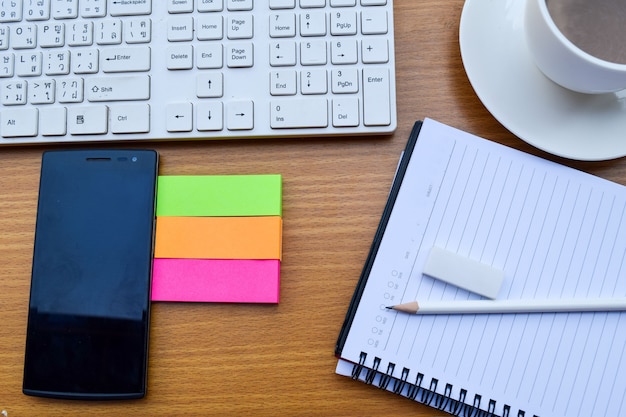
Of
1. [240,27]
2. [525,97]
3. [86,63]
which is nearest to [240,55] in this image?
[240,27]

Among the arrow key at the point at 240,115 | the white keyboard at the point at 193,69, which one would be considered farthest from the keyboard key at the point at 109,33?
the arrow key at the point at 240,115

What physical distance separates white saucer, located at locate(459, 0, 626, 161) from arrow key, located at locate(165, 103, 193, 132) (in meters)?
0.22

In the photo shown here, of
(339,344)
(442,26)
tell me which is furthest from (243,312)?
(442,26)

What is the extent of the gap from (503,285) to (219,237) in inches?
8.8

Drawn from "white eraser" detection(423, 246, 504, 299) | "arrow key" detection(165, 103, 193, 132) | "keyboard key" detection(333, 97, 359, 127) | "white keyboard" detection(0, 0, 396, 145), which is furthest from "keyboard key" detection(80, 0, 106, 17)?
"white eraser" detection(423, 246, 504, 299)

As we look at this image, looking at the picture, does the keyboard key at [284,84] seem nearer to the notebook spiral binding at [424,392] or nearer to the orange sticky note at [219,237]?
the orange sticky note at [219,237]

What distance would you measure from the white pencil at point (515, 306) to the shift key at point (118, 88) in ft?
0.88

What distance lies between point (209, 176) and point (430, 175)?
0.18 m

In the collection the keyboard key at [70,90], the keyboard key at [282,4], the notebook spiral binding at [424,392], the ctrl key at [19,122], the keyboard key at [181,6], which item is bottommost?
the notebook spiral binding at [424,392]

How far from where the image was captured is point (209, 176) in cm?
45

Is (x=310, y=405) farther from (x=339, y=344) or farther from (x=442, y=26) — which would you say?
(x=442, y=26)

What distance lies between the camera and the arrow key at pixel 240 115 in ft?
1.47

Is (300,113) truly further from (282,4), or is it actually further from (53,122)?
(53,122)

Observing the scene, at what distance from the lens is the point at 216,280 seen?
44cm
